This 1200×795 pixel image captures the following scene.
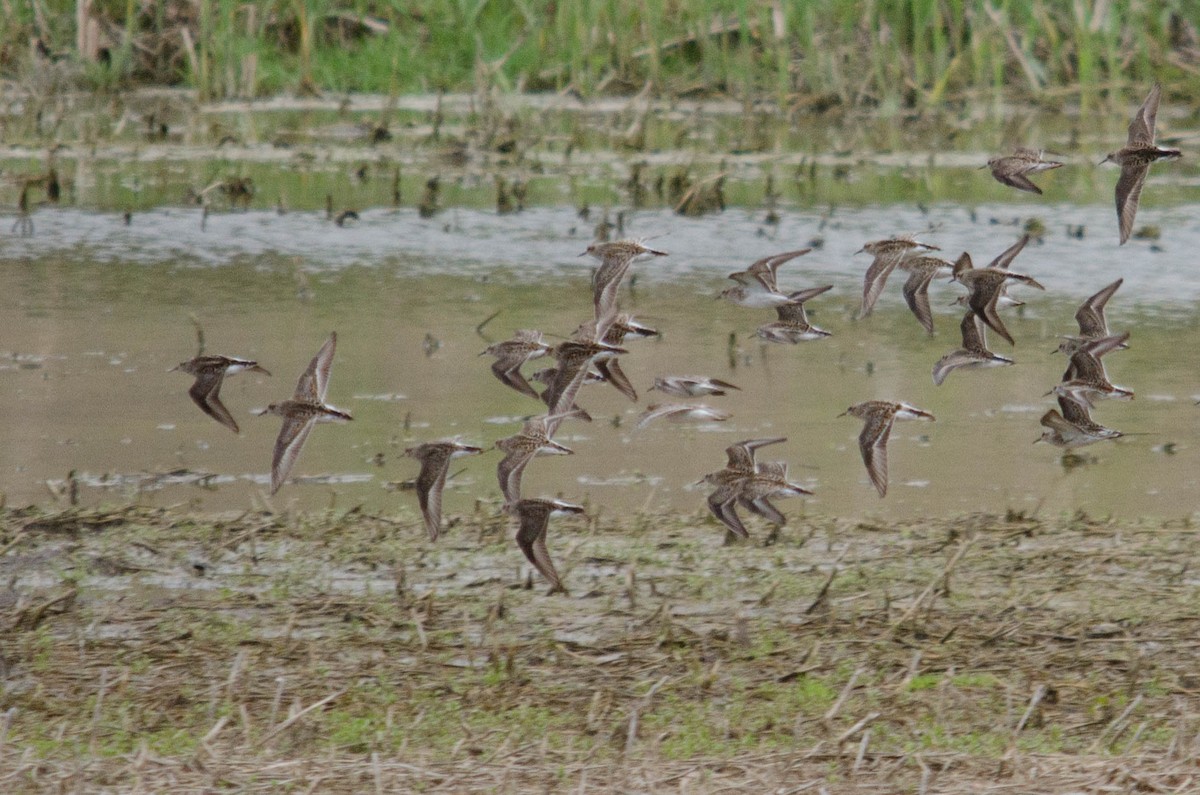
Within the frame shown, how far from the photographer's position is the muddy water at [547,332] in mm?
6605

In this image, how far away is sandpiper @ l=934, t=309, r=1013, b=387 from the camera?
4.91 m

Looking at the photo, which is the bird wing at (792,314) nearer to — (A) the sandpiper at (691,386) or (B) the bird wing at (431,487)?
(A) the sandpiper at (691,386)

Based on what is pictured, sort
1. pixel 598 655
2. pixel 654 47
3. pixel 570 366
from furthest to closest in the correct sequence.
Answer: pixel 654 47, pixel 598 655, pixel 570 366

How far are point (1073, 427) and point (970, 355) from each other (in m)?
0.38

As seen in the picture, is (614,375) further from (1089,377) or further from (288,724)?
(288,724)

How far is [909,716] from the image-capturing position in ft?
14.0

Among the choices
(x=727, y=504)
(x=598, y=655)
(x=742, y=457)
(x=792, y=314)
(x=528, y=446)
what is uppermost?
(x=792, y=314)

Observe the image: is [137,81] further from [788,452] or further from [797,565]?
[797,565]

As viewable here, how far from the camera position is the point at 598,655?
4727 mm

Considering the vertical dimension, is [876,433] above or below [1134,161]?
below

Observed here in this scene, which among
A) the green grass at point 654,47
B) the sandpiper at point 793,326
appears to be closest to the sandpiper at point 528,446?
the sandpiper at point 793,326

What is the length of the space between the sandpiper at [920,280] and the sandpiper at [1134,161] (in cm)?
47

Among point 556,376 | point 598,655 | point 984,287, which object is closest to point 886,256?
point 984,287

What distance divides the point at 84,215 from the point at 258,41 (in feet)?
17.8
